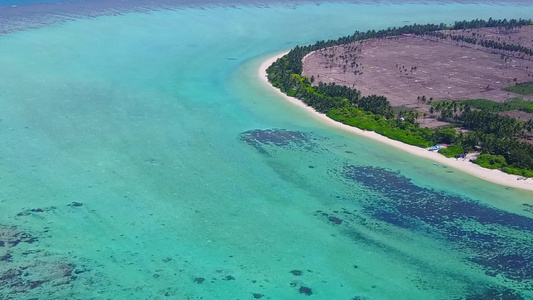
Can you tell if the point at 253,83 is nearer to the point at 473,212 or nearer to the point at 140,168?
the point at 140,168

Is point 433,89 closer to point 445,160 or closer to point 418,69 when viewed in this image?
point 418,69

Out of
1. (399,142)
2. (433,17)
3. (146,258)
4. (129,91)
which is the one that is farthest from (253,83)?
(433,17)

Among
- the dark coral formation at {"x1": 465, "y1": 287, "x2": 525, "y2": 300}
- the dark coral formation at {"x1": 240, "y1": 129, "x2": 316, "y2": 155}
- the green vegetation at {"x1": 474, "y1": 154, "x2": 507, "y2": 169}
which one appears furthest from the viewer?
the dark coral formation at {"x1": 240, "y1": 129, "x2": 316, "y2": 155}

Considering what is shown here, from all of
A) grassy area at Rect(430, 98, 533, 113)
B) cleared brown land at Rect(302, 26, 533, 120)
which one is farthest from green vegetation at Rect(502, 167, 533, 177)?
cleared brown land at Rect(302, 26, 533, 120)

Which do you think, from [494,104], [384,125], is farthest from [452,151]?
[494,104]

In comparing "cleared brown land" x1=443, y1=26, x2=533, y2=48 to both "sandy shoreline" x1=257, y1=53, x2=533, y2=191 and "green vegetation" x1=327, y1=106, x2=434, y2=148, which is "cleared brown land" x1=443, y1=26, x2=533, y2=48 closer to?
"green vegetation" x1=327, y1=106, x2=434, y2=148

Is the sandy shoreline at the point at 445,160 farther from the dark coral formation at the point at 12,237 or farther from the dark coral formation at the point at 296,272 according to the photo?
the dark coral formation at the point at 12,237
